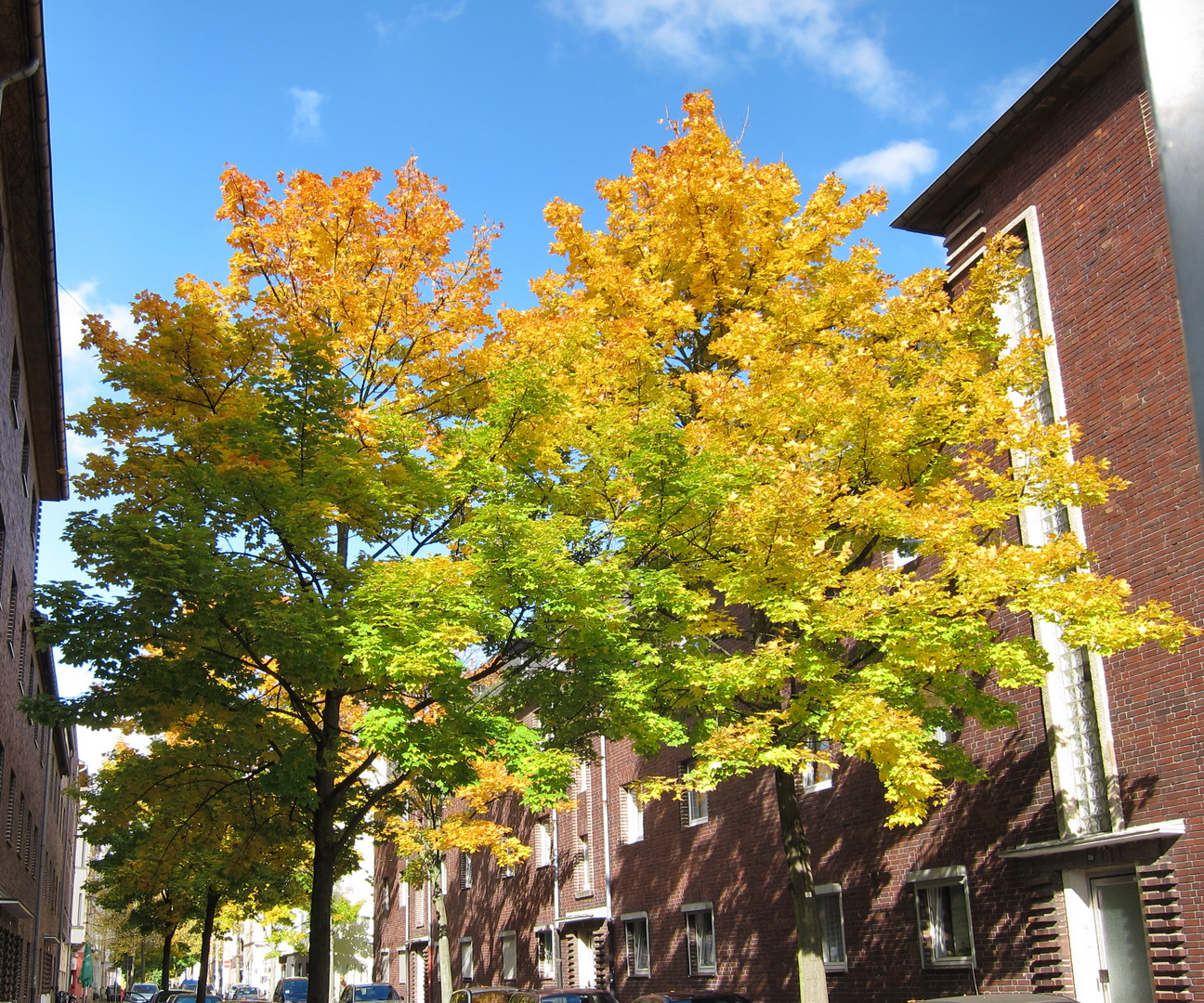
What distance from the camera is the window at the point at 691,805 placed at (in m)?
24.7

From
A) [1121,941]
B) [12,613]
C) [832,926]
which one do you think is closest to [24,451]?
[12,613]

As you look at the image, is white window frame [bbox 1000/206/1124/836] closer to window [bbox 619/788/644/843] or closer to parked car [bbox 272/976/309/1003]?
window [bbox 619/788/644/843]

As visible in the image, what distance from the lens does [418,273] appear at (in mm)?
16750

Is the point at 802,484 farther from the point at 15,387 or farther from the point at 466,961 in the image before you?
the point at 466,961

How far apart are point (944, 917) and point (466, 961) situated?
25161mm

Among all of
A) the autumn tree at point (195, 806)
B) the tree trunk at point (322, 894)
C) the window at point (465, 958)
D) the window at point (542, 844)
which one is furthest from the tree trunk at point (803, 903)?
the window at point (465, 958)

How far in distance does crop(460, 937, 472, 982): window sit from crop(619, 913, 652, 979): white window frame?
12534mm

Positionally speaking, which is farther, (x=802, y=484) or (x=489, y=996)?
(x=489, y=996)

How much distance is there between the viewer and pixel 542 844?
111 feet

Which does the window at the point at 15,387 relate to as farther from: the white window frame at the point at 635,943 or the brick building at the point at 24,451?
the white window frame at the point at 635,943

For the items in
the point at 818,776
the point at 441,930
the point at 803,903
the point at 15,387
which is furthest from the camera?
the point at 441,930

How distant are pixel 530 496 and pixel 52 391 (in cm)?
1530

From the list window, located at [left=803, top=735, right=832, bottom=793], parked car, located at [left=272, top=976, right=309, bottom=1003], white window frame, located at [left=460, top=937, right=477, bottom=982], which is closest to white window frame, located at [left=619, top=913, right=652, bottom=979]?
window, located at [left=803, top=735, right=832, bottom=793]

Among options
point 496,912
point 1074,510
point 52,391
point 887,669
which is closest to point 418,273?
point 887,669
